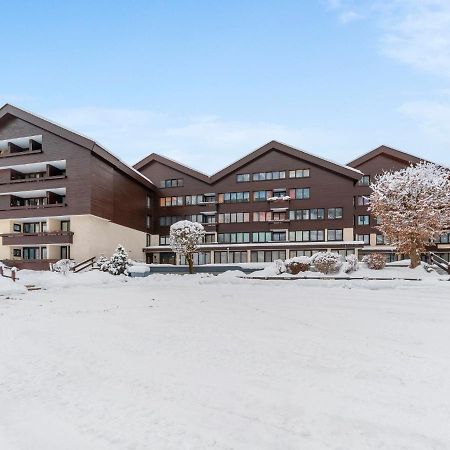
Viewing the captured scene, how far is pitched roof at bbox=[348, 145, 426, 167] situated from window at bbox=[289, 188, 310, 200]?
32.6 feet

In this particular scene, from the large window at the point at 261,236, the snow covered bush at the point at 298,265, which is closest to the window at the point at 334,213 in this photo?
the large window at the point at 261,236

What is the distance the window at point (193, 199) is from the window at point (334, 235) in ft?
55.1

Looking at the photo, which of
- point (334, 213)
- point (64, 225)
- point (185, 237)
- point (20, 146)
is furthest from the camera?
point (334, 213)

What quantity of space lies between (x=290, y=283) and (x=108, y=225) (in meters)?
23.4

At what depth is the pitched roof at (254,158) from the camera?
43031 millimetres

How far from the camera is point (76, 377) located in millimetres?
6129

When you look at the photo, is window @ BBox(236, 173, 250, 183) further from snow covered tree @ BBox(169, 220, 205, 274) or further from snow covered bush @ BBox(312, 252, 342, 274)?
snow covered bush @ BBox(312, 252, 342, 274)

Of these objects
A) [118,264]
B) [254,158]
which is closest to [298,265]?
[118,264]

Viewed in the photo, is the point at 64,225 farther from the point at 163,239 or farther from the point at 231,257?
the point at 231,257

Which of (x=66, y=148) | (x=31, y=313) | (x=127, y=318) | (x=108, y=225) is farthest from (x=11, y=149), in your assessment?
(x=127, y=318)

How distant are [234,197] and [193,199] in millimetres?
5504

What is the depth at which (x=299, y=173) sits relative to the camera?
4550 cm

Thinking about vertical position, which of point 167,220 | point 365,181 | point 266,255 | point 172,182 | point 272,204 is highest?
point 172,182

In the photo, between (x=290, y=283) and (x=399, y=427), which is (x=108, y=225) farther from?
(x=399, y=427)
